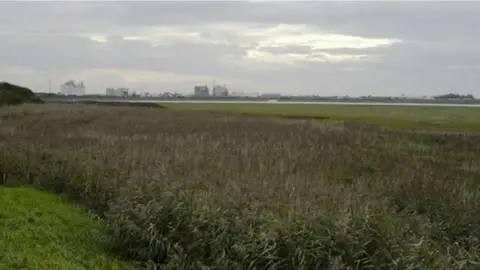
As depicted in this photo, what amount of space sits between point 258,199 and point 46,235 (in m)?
3.57

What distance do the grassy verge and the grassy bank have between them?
518mm

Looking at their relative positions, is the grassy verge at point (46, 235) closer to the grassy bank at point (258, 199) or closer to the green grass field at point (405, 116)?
the grassy bank at point (258, 199)

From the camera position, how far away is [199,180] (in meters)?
11.8

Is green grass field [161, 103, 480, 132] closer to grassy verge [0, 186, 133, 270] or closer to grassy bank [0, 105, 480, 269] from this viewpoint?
grassy bank [0, 105, 480, 269]

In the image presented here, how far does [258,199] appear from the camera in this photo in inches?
423

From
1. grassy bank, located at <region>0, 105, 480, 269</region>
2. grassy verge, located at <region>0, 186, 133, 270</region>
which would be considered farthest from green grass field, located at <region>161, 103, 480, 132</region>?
grassy verge, located at <region>0, 186, 133, 270</region>

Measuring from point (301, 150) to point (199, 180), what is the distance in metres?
7.35

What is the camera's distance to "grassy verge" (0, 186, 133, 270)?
28.2 ft

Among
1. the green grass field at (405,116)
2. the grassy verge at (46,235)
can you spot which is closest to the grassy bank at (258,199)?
the grassy verge at (46,235)

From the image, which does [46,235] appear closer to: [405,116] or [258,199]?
[258,199]

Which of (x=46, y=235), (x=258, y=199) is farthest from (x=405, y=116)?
(x=46, y=235)

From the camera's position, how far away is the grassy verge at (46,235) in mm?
8609

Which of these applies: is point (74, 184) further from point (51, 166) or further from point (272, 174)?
point (272, 174)

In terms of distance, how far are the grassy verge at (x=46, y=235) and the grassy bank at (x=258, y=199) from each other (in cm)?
52
